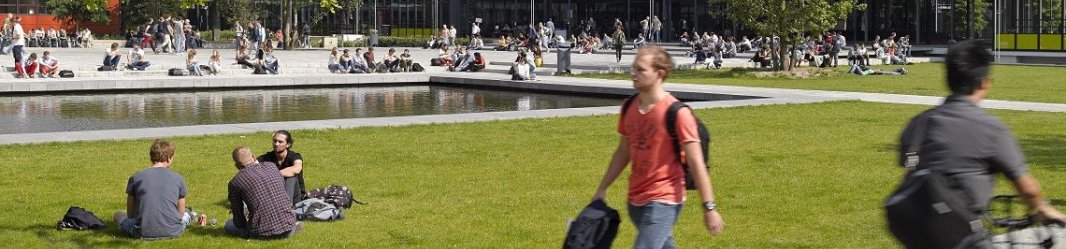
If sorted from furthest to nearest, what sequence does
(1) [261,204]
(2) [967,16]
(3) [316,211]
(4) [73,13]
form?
(4) [73,13] < (2) [967,16] < (3) [316,211] < (1) [261,204]

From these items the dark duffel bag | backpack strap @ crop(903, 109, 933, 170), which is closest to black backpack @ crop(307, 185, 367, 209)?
backpack strap @ crop(903, 109, 933, 170)

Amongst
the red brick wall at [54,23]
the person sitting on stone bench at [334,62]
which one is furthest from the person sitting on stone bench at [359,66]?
the red brick wall at [54,23]

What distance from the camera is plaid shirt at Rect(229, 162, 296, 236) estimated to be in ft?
34.8

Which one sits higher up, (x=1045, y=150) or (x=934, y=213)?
(x=934, y=213)

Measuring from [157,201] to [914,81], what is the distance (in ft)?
85.4

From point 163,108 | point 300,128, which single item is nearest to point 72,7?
point 163,108

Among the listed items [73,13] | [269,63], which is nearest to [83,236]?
[269,63]

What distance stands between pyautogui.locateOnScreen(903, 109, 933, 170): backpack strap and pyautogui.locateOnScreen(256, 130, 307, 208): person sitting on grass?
22.5 ft

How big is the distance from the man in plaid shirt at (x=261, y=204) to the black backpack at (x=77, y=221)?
111 centimetres

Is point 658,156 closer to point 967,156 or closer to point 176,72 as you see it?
point 967,156

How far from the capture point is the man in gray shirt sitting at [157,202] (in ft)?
34.7

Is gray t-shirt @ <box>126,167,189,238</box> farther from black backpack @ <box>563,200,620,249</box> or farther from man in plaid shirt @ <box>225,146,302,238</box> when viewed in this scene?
black backpack @ <box>563,200,620,249</box>

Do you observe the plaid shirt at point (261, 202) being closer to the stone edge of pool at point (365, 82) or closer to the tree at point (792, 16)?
the stone edge of pool at point (365, 82)

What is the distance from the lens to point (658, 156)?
273 inches
